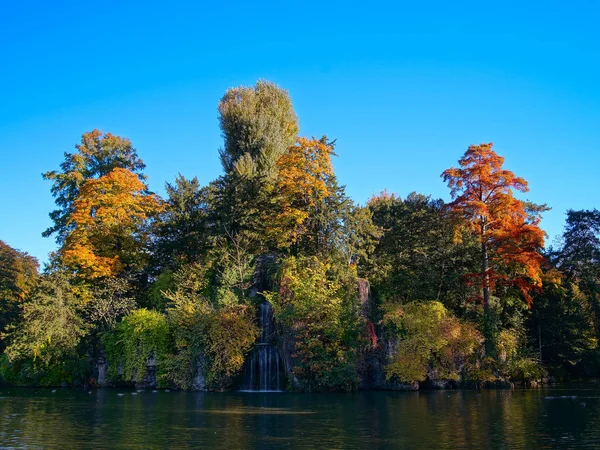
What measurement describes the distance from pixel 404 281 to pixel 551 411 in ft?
64.0

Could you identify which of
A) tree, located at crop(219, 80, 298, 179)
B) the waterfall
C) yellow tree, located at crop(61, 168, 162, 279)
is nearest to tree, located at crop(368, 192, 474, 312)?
the waterfall

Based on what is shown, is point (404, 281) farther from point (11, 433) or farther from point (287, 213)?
point (11, 433)

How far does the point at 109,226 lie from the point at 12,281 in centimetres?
1571

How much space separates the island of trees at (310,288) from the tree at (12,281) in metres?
6.16

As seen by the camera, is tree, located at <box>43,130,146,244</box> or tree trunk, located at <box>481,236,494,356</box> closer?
tree trunk, located at <box>481,236,494,356</box>

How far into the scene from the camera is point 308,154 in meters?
41.9

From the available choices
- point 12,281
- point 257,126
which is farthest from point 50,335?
point 257,126

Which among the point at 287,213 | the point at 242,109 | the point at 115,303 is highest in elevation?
the point at 242,109

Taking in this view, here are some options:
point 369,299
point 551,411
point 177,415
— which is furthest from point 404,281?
point 177,415

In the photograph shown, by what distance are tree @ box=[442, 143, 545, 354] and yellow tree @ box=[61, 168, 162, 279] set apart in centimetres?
2446

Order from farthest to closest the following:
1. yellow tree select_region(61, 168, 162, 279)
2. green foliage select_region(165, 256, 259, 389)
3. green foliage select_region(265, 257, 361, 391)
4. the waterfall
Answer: yellow tree select_region(61, 168, 162, 279), the waterfall, green foliage select_region(165, 256, 259, 389), green foliage select_region(265, 257, 361, 391)

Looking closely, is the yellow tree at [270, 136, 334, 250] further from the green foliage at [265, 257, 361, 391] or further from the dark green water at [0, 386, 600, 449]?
the dark green water at [0, 386, 600, 449]

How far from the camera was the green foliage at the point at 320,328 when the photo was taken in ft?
107

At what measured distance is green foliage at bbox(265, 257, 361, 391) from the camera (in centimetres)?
3250
